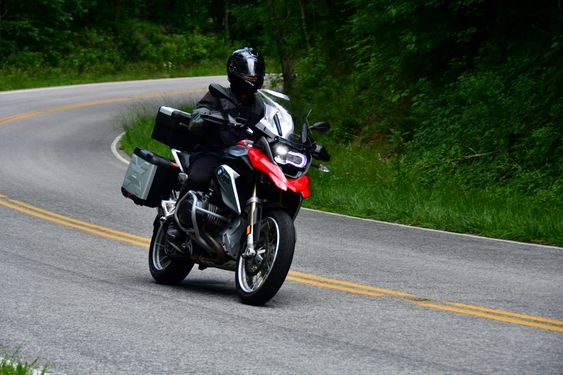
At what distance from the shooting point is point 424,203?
16.0 metres

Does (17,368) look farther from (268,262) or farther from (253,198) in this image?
(253,198)

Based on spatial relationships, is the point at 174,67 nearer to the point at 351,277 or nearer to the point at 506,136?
the point at 506,136

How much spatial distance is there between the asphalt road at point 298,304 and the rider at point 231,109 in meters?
1.10

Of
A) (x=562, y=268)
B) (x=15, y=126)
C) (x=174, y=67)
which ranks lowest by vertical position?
(x=174, y=67)

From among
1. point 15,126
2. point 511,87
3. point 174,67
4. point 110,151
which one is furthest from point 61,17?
point 511,87

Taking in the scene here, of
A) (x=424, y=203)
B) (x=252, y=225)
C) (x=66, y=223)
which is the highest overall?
(x=252, y=225)

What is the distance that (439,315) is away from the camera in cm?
850

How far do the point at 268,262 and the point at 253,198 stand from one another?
538mm

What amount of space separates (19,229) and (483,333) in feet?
25.2

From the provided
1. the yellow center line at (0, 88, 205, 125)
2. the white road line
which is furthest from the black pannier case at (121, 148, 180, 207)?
the yellow center line at (0, 88, 205, 125)

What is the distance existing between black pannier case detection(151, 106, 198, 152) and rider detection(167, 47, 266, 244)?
1.47 ft

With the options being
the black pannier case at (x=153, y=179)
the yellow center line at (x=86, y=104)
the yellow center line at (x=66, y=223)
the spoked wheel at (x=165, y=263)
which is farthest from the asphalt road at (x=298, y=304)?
the yellow center line at (x=86, y=104)

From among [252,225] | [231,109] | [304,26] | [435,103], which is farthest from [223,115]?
[304,26]

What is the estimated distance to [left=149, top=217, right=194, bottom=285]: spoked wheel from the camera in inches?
391
